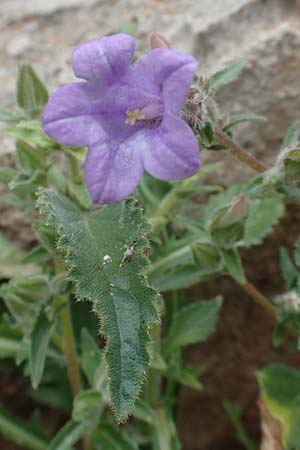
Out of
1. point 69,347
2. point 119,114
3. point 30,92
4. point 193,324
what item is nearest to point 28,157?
point 30,92

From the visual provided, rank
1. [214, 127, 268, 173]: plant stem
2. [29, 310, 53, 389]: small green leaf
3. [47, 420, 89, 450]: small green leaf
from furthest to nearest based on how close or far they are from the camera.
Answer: [47, 420, 89, 450]: small green leaf
[29, 310, 53, 389]: small green leaf
[214, 127, 268, 173]: plant stem

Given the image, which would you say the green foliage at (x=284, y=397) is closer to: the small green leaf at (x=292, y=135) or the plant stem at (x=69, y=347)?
the plant stem at (x=69, y=347)

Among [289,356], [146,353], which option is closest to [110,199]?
[146,353]

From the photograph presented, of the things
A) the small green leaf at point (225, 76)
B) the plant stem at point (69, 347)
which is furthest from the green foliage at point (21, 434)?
the small green leaf at point (225, 76)

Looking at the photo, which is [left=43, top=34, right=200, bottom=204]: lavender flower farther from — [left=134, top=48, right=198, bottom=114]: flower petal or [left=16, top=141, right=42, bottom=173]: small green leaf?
[left=16, top=141, right=42, bottom=173]: small green leaf

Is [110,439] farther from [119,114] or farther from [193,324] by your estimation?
[119,114]

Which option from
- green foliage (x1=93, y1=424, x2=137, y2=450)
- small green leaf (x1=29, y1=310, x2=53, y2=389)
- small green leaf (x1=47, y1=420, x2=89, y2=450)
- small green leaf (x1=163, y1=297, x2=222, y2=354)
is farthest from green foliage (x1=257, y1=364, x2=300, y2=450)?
small green leaf (x1=29, y1=310, x2=53, y2=389)
